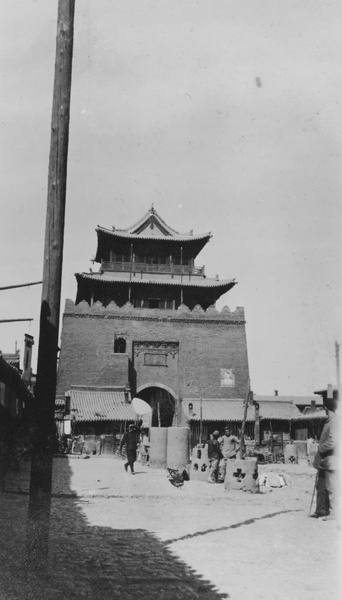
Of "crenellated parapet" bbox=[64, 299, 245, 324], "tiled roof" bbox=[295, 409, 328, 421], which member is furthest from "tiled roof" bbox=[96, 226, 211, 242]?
"tiled roof" bbox=[295, 409, 328, 421]

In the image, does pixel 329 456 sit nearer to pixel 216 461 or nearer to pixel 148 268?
pixel 216 461

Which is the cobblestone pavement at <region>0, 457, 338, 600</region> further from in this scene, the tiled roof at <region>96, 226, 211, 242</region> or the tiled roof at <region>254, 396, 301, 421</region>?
the tiled roof at <region>96, 226, 211, 242</region>

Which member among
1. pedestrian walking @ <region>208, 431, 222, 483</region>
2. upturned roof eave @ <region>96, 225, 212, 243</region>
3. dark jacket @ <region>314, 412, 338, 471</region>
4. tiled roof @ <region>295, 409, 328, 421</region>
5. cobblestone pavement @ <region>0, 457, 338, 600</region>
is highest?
upturned roof eave @ <region>96, 225, 212, 243</region>

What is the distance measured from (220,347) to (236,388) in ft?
8.90

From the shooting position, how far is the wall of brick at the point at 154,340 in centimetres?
3384

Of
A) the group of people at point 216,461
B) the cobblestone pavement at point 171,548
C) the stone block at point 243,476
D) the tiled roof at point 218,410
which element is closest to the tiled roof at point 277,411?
the tiled roof at point 218,410

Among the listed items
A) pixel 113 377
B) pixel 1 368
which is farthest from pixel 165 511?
pixel 113 377

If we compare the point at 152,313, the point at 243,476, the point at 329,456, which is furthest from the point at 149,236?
the point at 329,456

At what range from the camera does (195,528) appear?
7.57 metres

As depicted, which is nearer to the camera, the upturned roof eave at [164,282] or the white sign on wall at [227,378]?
the white sign on wall at [227,378]

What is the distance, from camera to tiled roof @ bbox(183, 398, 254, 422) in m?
31.8

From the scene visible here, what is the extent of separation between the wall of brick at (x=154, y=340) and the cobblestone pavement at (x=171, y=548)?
22340mm

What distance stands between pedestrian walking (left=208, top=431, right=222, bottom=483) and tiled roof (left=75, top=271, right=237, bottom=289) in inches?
901

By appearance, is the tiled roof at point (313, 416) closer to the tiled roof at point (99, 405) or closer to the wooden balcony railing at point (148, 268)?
the tiled roof at point (99, 405)
